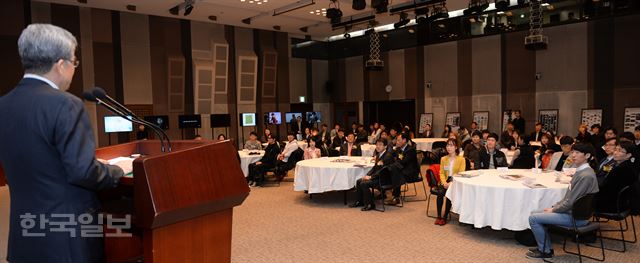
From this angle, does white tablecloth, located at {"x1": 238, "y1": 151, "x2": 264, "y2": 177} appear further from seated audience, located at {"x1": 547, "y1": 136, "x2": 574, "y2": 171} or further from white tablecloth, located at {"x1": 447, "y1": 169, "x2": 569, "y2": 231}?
seated audience, located at {"x1": 547, "y1": 136, "x2": 574, "y2": 171}

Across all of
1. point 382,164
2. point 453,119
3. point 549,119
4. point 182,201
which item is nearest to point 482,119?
point 453,119

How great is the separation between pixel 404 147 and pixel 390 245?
271cm

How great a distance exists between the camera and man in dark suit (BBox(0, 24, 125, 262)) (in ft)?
4.93

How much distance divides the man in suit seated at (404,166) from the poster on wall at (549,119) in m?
7.92

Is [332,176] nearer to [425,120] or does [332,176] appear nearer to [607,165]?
[607,165]

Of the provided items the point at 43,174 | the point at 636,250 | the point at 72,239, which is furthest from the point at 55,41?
the point at 636,250

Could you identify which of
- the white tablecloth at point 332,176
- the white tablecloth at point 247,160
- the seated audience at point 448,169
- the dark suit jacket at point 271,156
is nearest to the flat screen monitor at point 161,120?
the white tablecloth at point 247,160

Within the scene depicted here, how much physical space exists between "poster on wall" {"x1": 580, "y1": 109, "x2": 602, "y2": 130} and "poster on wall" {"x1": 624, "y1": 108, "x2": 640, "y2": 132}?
0.62 m

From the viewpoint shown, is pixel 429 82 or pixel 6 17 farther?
pixel 429 82

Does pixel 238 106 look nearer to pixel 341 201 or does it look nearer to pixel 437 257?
pixel 341 201

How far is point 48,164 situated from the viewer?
153 centimetres

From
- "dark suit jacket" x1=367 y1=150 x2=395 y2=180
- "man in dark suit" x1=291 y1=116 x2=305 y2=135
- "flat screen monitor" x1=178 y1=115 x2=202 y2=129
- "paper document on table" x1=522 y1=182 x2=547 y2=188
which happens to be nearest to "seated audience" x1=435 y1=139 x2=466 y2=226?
"dark suit jacket" x1=367 y1=150 x2=395 y2=180

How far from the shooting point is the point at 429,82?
54.2 ft

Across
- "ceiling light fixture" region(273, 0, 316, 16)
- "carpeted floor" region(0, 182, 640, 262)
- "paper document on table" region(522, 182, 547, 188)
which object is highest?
"ceiling light fixture" region(273, 0, 316, 16)
